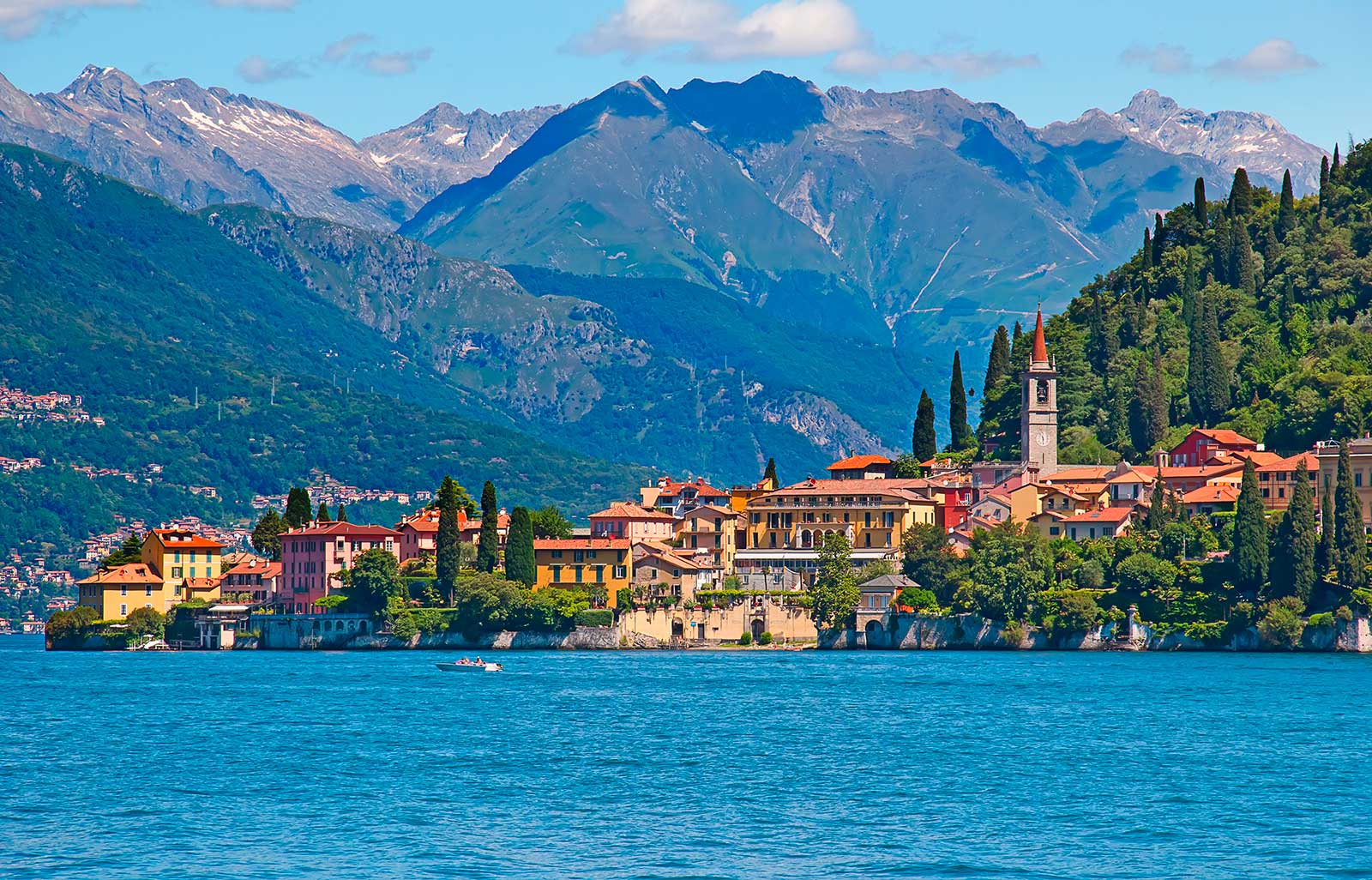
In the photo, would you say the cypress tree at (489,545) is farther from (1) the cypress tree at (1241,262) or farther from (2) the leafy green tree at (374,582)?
(1) the cypress tree at (1241,262)

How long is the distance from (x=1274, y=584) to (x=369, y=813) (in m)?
66.5

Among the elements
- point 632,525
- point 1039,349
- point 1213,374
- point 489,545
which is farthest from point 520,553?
point 1213,374

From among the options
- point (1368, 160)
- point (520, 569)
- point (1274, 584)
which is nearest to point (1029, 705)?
point (1274, 584)

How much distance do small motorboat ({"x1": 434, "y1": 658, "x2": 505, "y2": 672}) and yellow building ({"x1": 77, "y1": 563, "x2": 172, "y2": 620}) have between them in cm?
4362

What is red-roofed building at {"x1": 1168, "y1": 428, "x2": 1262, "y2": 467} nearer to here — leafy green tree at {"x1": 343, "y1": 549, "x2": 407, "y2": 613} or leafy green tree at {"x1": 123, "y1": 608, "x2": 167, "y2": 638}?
leafy green tree at {"x1": 343, "y1": 549, "x2": 407, "y2": 613}

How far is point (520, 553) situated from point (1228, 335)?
160 ft

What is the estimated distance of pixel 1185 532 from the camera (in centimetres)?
12181

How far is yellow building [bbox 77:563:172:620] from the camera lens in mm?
153125

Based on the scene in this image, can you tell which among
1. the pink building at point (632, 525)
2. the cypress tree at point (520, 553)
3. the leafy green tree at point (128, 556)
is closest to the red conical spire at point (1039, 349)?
the pink building at point (632, 525)

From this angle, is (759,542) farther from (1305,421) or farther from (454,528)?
(1305,421)

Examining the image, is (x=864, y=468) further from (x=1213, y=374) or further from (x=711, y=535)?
(x=1213, y=374)

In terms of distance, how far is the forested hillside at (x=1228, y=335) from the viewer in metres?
142

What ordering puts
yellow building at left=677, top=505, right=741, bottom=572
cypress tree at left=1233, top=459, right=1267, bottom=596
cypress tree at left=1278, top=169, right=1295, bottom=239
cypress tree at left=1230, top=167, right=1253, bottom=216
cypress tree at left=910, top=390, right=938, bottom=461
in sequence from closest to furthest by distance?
cypress tree at left=1233, top=459, right=1267, bottom=596 < yellow building at left=677, top=505, right=741, bottom=572 < cypress tree at left=1278, top=169, right=1295, bottom=239 < cypress tree at left=910, top=390, right=938, bottom=461 < cypress tree at left=1230, top=167, right=1253, bottom=216

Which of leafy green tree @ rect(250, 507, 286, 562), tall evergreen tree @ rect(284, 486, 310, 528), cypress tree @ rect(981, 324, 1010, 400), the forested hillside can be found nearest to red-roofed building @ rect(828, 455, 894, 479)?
the forested hillside
